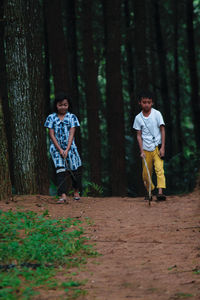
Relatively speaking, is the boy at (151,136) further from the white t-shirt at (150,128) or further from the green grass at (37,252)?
the green grass at (37,252)

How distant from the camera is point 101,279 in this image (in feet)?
16.8

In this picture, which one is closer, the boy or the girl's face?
the girl's face

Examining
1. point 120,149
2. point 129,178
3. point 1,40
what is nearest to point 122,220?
point 120,149

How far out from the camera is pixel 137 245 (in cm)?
650

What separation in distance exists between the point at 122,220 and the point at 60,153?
78.3 inches

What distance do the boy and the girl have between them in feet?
4.68

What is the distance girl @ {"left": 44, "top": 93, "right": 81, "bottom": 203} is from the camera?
31.1 feet

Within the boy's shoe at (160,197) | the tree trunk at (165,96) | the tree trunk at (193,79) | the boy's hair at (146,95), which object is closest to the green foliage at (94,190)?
the boy's shoe at (160,197)

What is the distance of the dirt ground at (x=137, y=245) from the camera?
4.79 m

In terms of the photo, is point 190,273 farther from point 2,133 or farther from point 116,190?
point 116,190

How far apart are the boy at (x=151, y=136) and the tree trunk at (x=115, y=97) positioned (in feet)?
15.9

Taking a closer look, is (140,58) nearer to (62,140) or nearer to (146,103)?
(146,103)

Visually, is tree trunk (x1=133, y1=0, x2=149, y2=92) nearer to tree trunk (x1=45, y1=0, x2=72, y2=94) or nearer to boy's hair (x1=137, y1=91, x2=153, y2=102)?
tree trunk (x1=45, y1=0, x2=72, y2=94)

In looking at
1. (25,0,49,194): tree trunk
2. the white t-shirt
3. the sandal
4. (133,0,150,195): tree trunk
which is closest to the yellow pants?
the white t-shirt
